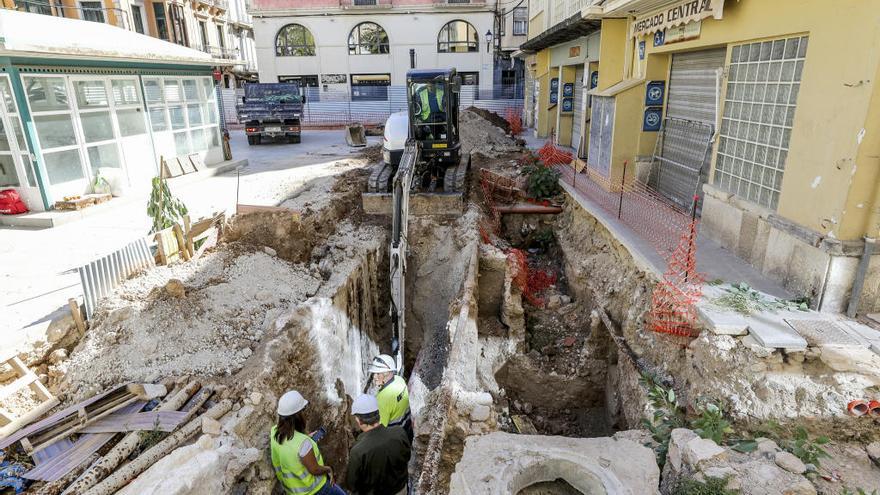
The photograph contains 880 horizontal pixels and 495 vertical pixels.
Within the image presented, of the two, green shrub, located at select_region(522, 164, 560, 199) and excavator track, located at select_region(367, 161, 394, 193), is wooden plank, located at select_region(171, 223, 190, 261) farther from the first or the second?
green shrub, located at select_region(522, 164, 560, 199)

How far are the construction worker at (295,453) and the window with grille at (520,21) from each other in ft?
109

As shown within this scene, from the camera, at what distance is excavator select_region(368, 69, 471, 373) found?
9352 mm

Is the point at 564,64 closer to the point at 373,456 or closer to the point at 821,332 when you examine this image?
the point at 821,332

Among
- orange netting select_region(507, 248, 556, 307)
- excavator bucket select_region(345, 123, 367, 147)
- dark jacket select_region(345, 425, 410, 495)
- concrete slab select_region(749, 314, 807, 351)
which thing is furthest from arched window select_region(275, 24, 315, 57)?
concrete slab select_region(749, 314, 807, 351)

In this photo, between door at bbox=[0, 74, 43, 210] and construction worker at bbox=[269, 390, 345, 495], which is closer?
construction worker at bbox=[269, 390, 345, 495]

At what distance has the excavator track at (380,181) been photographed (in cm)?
1177

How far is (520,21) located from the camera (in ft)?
112

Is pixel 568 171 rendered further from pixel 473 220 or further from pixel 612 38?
pixel 473 220

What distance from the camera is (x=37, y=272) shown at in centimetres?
747

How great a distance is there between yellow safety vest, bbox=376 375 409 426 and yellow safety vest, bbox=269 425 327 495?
72 cm

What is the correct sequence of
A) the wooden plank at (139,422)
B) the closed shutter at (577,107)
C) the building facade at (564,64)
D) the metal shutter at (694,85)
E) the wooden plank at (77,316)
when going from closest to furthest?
1. the wooden plank at (139,422)
2. the wooden plank at (77,316)
3. the metal shutter at (694,85)
4. the building facade at (564,64)
5. the closed shutter at (577,107)

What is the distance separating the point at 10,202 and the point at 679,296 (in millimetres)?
11455

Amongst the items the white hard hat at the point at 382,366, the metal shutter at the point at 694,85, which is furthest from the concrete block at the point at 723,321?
the metal shutter at the point at 694,85

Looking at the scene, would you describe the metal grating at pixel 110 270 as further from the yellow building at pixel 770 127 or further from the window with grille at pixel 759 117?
the window with grille at pixel 759 117
